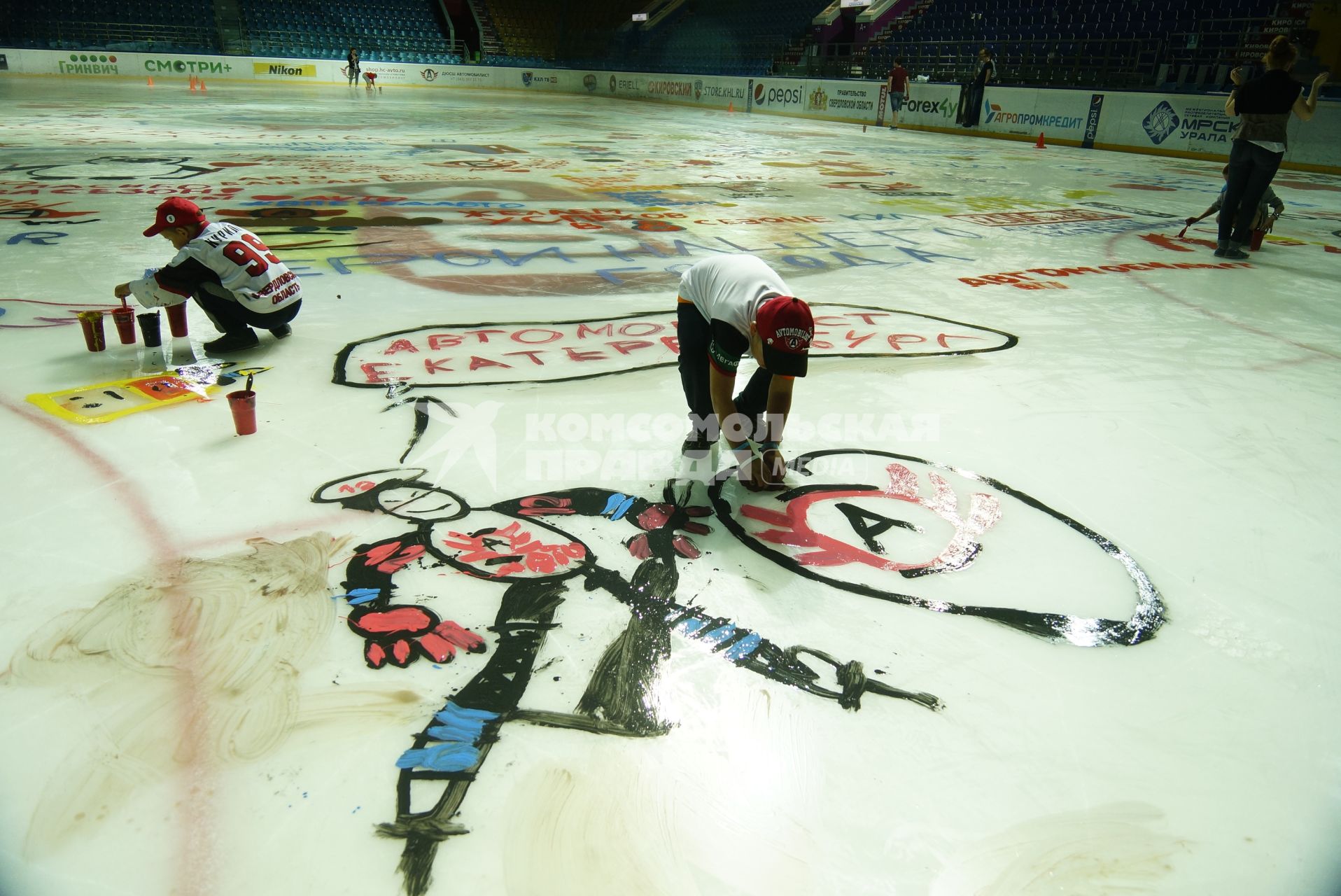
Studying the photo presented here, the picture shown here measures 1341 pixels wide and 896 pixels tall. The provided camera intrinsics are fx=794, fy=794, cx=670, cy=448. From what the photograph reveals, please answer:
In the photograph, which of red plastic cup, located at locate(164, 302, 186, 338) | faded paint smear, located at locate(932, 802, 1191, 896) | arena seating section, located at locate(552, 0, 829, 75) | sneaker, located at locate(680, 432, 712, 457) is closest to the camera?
faded paint smear, located at locate(932, 802, 1191, 896)

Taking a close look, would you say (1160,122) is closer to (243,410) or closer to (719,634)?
(719,634)

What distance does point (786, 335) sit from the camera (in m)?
2.26

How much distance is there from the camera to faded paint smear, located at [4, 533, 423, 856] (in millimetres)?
1541

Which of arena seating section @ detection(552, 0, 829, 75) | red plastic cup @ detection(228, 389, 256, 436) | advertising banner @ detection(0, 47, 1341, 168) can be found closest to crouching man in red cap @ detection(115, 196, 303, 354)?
red plastic cup @ detection(228, 389, 256, 436)

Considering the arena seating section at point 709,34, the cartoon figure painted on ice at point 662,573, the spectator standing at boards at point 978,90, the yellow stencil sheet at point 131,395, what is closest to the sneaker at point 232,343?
the yellow stencil sheet at point 131,395

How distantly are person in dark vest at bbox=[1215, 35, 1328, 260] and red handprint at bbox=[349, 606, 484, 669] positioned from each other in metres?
6.45

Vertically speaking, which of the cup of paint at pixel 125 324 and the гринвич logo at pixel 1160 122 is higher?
the гринвич logo at pixel 1160 122

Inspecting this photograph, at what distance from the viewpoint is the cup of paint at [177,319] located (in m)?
3.64

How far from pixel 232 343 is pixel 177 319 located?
26 cm

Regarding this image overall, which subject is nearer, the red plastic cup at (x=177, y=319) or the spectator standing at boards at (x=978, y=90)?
the red plastic cup at (x=177, y=319)

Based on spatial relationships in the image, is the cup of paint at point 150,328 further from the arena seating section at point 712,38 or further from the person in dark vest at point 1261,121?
the arena seating section at point 712,38

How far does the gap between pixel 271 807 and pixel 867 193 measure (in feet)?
29.4

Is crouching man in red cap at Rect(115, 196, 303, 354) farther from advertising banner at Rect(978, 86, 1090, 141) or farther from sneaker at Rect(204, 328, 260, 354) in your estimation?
advertising banner at Rect(978, 86, 1090, 141)

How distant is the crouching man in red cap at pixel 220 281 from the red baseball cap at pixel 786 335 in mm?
2522
